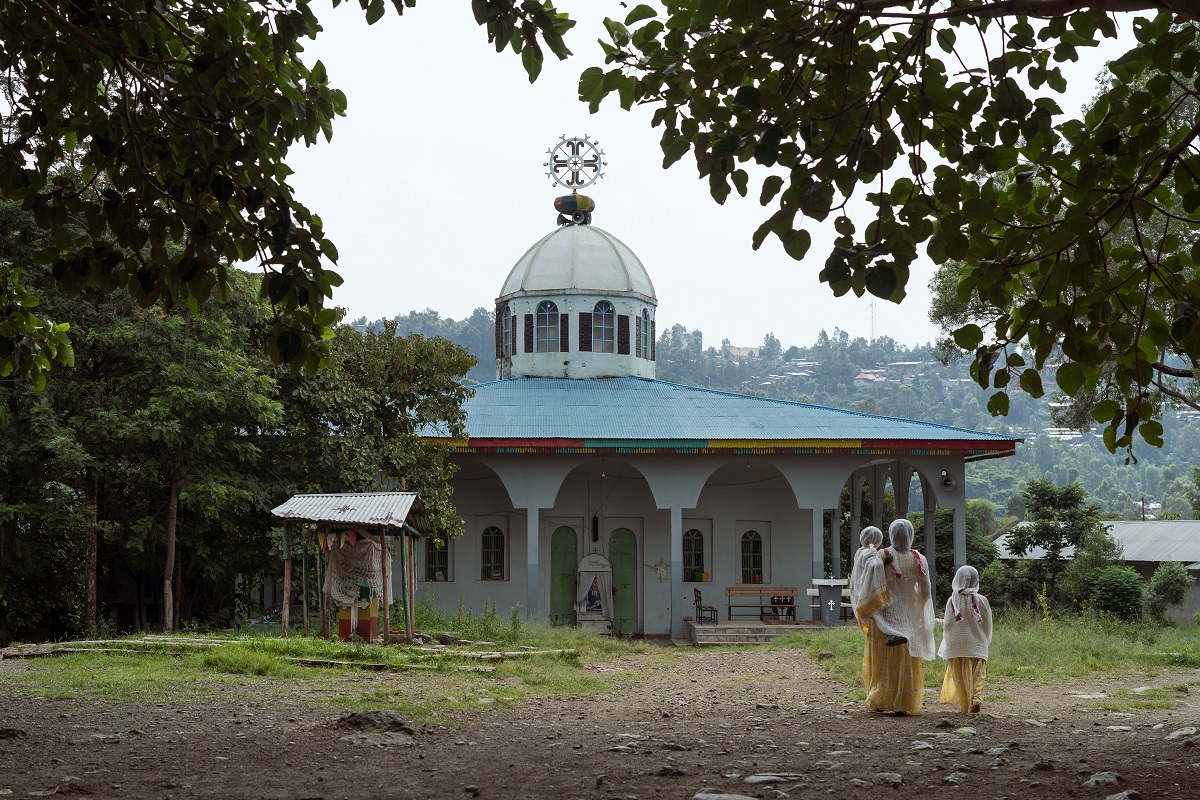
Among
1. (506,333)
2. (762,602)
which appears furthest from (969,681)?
(506,333)

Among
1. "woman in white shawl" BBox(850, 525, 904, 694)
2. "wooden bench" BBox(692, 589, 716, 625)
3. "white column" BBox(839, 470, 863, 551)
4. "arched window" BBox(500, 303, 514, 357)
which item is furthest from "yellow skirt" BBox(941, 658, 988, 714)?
"arched window" BBox(500, 303, 514, 357)

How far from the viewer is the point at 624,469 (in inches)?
1007

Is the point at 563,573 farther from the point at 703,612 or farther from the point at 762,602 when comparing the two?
the point at 762,602

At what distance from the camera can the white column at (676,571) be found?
2295 cm

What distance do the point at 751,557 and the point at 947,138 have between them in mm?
20295

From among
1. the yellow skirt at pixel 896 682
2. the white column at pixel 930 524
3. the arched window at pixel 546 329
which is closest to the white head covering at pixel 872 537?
the yellow skirt at pixel 896 682

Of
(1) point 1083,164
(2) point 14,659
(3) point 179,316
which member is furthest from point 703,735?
(3) point 179,316

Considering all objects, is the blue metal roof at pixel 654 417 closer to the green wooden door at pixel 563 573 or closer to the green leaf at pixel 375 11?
the green wooden door at pixel 563 573

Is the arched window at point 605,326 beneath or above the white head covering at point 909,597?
above

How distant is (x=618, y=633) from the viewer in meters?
25.2

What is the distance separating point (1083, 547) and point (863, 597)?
17075mm

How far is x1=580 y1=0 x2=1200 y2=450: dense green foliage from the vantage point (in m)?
5.44

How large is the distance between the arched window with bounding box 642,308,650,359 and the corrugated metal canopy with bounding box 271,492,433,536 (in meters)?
13.1

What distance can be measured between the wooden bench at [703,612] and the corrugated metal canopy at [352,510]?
9304 mm
